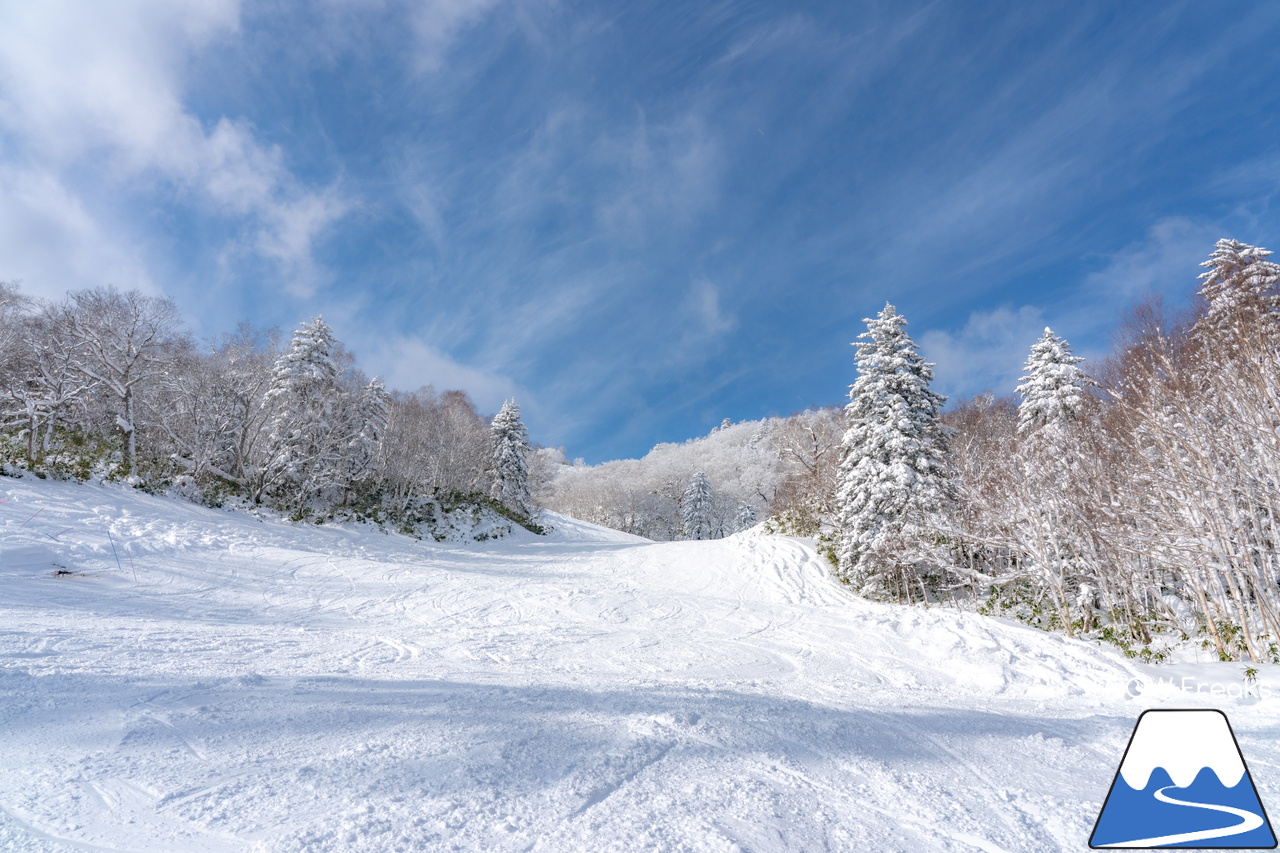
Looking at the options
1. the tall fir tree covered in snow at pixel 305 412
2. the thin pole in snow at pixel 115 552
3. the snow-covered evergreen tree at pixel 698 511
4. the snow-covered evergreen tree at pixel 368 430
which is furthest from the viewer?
the snow-covered evergreen tree at pixel 698 511

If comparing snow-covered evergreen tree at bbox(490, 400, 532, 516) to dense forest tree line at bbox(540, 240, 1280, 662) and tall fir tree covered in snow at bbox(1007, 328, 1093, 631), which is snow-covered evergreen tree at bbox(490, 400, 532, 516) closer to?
dense forest tree line at bbox(540, 240, 1280, 662)

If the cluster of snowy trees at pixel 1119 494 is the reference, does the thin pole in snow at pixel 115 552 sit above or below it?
below

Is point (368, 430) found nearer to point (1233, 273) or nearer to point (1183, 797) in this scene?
point (1183, 797)

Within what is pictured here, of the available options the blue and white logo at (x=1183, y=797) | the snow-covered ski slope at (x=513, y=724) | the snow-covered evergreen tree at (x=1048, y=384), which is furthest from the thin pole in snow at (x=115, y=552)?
the snow-covered evergreen tree at (x=1048, y=384)

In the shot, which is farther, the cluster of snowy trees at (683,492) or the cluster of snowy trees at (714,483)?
the cluster of snowy trees at (683,492)

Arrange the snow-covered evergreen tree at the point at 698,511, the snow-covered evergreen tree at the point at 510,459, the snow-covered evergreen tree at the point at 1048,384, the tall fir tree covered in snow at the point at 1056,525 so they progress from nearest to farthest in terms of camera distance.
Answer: the tall fir tree covered in snow at the point at 1056,525 < the snow-covered evergreen tree at the point at 1048,384 < the snow-covered evergreen tree at the point at 510,459 < the snow-covered evergreen tree at the point at 698,511

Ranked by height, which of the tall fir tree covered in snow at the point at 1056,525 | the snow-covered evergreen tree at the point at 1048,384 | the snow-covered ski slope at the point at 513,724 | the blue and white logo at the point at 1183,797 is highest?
the snow-covered evergreen tree at the point at 1048,384

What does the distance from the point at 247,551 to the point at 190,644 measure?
6.86 m

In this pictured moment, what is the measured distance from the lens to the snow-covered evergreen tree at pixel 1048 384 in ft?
59.2

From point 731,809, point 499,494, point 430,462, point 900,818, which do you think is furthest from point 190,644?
point 499,494

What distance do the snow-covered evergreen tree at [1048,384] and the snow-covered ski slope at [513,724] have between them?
14.7 metres

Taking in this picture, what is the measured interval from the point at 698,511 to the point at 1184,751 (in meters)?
43.8

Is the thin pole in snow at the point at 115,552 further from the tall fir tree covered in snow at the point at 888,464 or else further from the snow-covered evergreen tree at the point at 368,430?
the tall fir tree covered in snow at the point at 888,464

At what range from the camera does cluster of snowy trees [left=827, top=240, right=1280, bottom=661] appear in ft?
21.2
